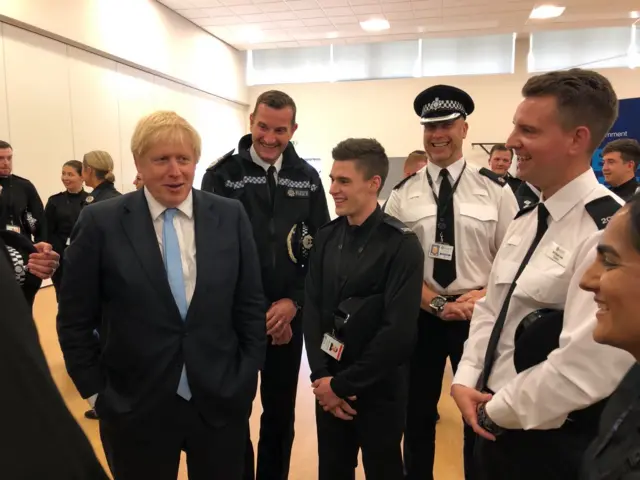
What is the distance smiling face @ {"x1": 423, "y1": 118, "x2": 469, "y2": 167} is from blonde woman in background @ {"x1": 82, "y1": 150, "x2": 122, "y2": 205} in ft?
8.59

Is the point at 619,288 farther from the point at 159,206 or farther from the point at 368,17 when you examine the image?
the point at 368,17

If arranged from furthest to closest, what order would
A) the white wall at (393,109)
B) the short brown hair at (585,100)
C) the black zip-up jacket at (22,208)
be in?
1. the white wall at (393,109)
2. the black zip-up jacket at (22,208)
3. the short brown hair at (585,100)

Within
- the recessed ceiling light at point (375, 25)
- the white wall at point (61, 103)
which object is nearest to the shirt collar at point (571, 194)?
the white wall at point (61, 103)

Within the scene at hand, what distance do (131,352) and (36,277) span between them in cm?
101

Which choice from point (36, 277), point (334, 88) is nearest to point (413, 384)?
point (36, 277)

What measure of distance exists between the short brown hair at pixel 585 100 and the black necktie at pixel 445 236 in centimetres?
92

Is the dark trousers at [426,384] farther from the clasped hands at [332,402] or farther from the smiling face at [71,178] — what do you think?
the smiling face at [71,178]

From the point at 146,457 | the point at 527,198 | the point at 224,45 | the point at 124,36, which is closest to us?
the point at 146,457

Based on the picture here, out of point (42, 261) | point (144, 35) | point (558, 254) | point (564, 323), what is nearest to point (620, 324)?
point (564, 323)

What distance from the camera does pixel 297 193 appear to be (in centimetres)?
235

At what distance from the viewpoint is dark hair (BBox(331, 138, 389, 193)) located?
204cm

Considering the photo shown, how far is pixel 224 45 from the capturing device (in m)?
9.92

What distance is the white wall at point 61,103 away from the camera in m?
5.32

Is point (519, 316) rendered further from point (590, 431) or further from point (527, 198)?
point (527, 198)
